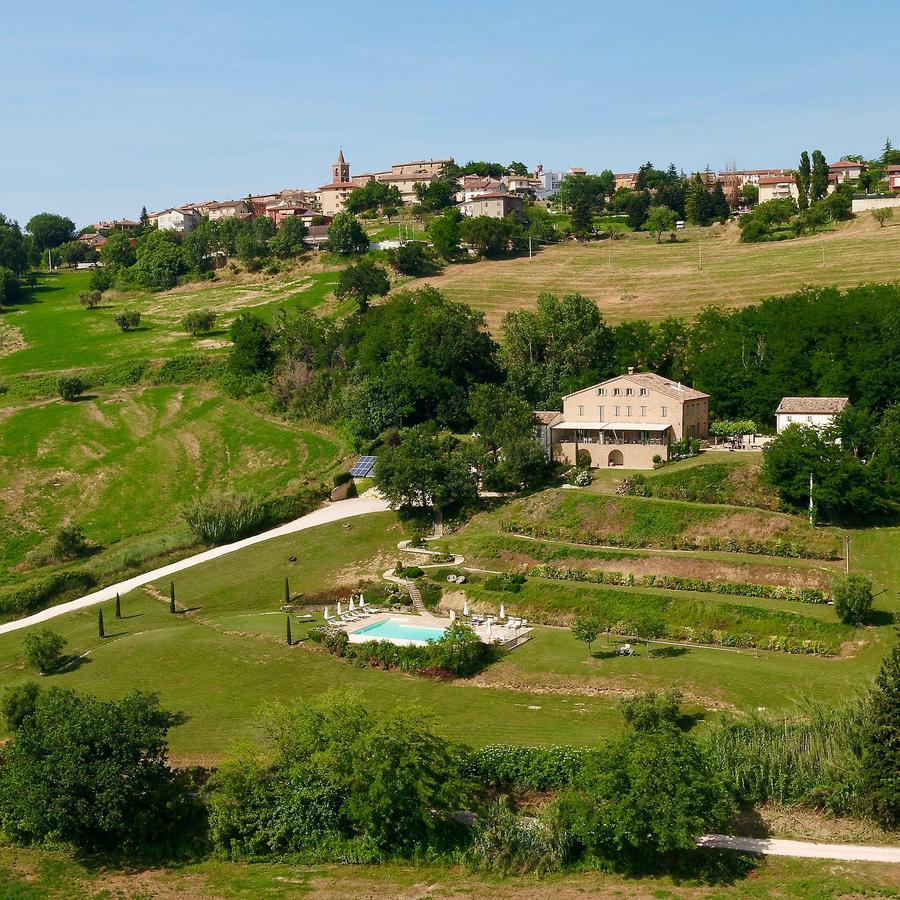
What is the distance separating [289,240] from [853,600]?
304ft

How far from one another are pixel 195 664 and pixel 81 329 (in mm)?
69032

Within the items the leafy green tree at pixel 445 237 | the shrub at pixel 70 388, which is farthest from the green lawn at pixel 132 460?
the leafy green tree at pixel 445 237

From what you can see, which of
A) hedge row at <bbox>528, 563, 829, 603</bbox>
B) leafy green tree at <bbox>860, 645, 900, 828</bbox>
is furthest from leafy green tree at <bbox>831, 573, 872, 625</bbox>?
leafy green tree at <bbox>860, 645, 900, 828</bbox>

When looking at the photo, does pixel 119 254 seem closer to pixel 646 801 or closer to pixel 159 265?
pixel 159 265

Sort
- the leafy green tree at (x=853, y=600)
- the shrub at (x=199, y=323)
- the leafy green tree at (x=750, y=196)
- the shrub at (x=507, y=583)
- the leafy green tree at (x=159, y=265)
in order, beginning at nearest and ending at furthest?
the leafy green tree at (x=853, y=600), the shrub at (x=507, y=583), the shrub at (x=199, y=323), the leafy green tree at (x=159, y=265), the leafy green tree at (x=750, y=196)

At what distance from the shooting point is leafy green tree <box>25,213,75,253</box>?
156125 mm

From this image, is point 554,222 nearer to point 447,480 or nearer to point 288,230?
point 288,230

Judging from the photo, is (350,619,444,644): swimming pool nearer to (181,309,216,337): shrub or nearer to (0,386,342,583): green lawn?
(0,386,342,583): green lawn

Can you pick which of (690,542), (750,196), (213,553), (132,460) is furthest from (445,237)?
(690,542)

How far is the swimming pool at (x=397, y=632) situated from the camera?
42419mm

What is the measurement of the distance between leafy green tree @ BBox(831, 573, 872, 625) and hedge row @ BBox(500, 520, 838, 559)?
551 centimetres

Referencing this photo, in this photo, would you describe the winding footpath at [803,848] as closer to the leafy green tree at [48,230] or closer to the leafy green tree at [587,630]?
the leafy green tree at [587,630]

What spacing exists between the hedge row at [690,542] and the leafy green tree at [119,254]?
88077mm

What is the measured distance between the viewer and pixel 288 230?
122000 millimetres
